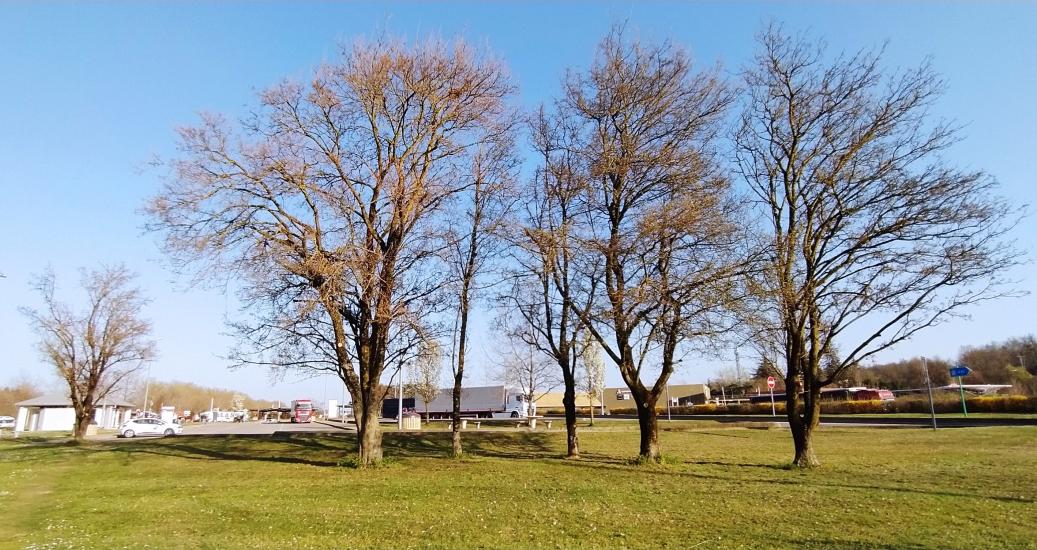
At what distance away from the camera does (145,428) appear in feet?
148

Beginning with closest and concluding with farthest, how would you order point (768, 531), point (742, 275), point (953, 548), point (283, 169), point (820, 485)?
1. point (953, 548)
2. point (768, 531)
3. point (820, 485)
4. point (742, 275)
5. point (283, 169)

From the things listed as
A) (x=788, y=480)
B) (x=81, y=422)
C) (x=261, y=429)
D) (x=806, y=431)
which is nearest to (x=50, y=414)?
(x=261, y=429)

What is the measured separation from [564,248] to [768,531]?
11.7 m

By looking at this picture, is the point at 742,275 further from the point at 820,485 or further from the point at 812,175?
the point at 820,485

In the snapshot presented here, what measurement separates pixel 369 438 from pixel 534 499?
9.52 m

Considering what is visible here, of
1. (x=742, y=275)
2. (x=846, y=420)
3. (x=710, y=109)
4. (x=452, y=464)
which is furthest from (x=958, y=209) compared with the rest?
(x=846, y=420)

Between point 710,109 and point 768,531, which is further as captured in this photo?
point 710,109

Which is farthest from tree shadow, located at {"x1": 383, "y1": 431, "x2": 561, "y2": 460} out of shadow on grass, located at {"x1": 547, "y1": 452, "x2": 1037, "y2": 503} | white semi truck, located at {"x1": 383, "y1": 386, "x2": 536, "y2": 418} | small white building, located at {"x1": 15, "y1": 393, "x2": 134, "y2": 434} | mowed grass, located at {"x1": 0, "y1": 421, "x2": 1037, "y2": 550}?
small white building, located at {"x1": 15, "y1": 393, "x2": 134, "y2": 434}

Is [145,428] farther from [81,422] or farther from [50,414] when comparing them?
[50,414]

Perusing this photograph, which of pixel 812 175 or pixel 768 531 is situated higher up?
pixel 812 175

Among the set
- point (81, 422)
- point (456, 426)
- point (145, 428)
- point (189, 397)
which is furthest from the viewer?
point (189, 397)

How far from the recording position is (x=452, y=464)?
20500 mm

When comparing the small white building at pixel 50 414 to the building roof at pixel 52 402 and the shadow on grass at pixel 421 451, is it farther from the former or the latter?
the shadow on grass at pixel 421 451

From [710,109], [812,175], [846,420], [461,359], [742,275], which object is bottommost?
[846,420]
